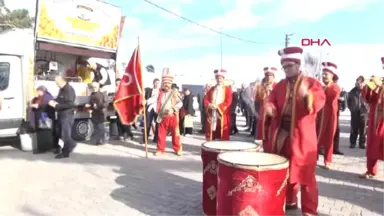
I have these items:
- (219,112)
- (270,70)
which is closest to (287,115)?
(219,112)

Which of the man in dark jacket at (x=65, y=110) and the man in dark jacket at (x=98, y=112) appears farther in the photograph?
the man in dark jacket at (x=98, y=112)

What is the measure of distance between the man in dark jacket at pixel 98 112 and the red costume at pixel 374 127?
5.90 metres

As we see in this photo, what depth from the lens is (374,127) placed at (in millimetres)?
6082

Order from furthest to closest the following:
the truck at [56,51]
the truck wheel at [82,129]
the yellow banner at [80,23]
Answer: the truck wheel at [82,129] → the yellow banner at [80,23] → the truck at [56,51]

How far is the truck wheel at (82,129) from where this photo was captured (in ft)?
33.1

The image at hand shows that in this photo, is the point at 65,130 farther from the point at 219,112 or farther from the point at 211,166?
the point at 211,166

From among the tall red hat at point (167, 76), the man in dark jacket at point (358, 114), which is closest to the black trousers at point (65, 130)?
the tall red hat at point (167, 76)

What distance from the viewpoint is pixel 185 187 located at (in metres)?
5.62

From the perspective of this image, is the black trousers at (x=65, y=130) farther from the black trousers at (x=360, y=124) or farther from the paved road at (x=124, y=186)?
the black trousers at (x=360, y=124)

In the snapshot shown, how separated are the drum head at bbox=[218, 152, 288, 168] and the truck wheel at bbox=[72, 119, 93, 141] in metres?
7.30

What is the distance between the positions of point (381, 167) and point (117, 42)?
8007mm

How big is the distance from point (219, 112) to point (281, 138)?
3638 millimetres

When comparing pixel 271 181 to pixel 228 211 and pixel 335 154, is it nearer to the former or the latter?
pixel 228 211

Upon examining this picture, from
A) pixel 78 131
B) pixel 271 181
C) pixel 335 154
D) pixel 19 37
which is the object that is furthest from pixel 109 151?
pixel 271 181
